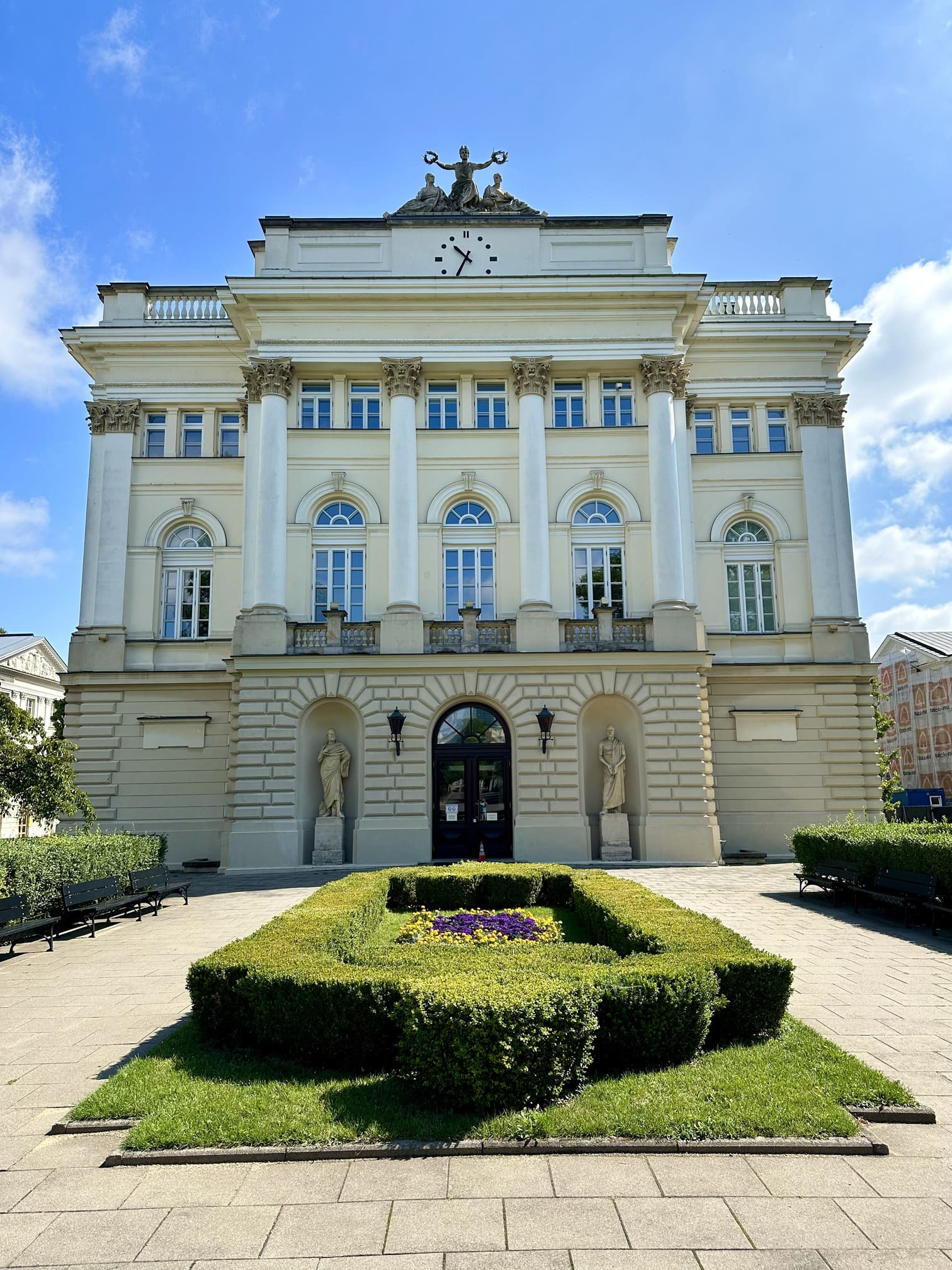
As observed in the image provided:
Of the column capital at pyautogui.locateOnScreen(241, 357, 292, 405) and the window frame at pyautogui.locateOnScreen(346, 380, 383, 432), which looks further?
the window frame at pyautogui.locateOnScreen(346, 380, 383, 432)

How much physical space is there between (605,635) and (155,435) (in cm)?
1671

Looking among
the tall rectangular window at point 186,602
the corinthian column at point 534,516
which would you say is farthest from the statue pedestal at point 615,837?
the tall rectangular window at point 186,602

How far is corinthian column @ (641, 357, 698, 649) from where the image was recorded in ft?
86.4

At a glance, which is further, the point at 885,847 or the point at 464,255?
the point at 464,255

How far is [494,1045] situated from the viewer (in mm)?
6535

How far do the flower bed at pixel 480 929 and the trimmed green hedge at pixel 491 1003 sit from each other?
177 cm

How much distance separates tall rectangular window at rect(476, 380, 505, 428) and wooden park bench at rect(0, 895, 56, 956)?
19.4 metres

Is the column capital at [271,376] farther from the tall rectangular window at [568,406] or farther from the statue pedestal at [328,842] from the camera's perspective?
the statue pedestal at [328,842]

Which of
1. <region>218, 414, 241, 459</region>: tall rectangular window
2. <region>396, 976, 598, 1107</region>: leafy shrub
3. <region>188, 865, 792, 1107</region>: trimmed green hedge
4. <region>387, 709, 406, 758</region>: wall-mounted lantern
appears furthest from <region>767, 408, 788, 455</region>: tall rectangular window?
<region>396, 976, 598, 1107</region>: leafy shrub

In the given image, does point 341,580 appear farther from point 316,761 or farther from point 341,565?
point 316,761

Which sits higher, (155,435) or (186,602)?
(155,435)

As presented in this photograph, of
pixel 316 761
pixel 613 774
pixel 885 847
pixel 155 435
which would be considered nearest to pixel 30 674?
pixel 155 435

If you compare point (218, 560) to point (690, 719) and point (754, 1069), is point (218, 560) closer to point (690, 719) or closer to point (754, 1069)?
point (690, 719)

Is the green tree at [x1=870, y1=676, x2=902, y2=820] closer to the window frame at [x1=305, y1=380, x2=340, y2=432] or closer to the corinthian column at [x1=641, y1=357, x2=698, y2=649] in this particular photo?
the corinthian column at [x1=641, y1=357, x2=698, y2=649]
